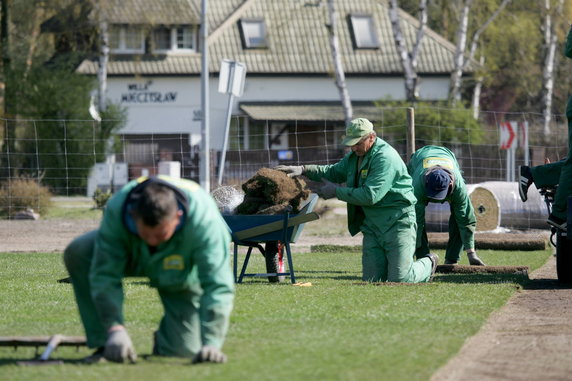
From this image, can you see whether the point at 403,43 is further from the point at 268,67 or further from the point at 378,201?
the point at 378,201

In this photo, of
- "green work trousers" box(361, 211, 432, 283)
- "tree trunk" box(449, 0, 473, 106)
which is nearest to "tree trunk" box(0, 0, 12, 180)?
"tree trunk" box(449, 0, 473, 106)

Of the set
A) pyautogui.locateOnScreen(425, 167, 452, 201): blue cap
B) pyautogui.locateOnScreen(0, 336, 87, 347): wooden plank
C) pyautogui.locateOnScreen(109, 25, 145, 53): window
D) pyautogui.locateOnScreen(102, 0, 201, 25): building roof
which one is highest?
pyautogui.locateOnScreen(102, 0, 201, 25): building roof

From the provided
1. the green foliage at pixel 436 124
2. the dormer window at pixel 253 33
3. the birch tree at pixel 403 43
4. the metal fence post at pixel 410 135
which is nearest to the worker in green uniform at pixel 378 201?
the metal fence post at pixel 410 135

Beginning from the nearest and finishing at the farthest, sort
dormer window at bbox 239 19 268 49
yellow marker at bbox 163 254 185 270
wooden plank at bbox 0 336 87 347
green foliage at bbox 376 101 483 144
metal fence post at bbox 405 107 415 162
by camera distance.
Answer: yellow marker at bbox 163 254 185 270 → wooden plank at bbox 0 336 87 347 → metal fence post at bbox 405 107 415 162 → green foliage at bbox 376 101 483 144 → dormer window at bbox 239 19 268 49

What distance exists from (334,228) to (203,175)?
132 inches

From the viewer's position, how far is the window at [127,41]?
42463 millimetres

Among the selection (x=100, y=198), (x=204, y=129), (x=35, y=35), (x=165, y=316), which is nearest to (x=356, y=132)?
(x=165, y=316)

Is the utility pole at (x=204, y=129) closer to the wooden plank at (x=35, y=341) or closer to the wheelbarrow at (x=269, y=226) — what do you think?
the wheelbarrow at (x=269, y=226)

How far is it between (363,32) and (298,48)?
125 inches

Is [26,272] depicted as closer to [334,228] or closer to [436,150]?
[436,150]

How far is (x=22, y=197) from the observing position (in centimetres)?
2292

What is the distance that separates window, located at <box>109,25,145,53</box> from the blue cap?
30773 mm

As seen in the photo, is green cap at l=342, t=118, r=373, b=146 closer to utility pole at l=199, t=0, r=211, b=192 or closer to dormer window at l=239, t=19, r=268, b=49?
utility pole at l=199, t=0, r=211, b=192

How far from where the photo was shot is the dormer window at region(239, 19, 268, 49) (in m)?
45.2
